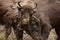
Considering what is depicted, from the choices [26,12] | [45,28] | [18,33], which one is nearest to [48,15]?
[45,28]

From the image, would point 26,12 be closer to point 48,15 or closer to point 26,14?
point 26,14

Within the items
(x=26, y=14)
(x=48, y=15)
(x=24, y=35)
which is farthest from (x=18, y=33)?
(x=48, y=15)

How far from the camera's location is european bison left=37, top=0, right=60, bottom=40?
2045 mm

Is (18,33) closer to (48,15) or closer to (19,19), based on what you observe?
(19,19)

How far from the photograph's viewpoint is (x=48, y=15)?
207 centimetres

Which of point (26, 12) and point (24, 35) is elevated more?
point (26, 12)

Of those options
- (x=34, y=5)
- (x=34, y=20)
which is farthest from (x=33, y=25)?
(x=34, y=5)

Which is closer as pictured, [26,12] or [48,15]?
[26,12]

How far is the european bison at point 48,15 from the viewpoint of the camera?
2045mm

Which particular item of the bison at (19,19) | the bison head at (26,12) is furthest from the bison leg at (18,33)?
the bison head at (26,12)

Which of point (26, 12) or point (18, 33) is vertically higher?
point (26, 12)

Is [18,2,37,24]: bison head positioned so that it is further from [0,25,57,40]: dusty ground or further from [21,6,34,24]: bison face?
[0,25,57,40]: dusty ground

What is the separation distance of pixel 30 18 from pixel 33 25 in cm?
8

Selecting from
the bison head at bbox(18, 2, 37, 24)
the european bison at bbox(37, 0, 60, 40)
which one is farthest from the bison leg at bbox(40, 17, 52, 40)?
the bison head at bbox(18, 2, 37, 24)
